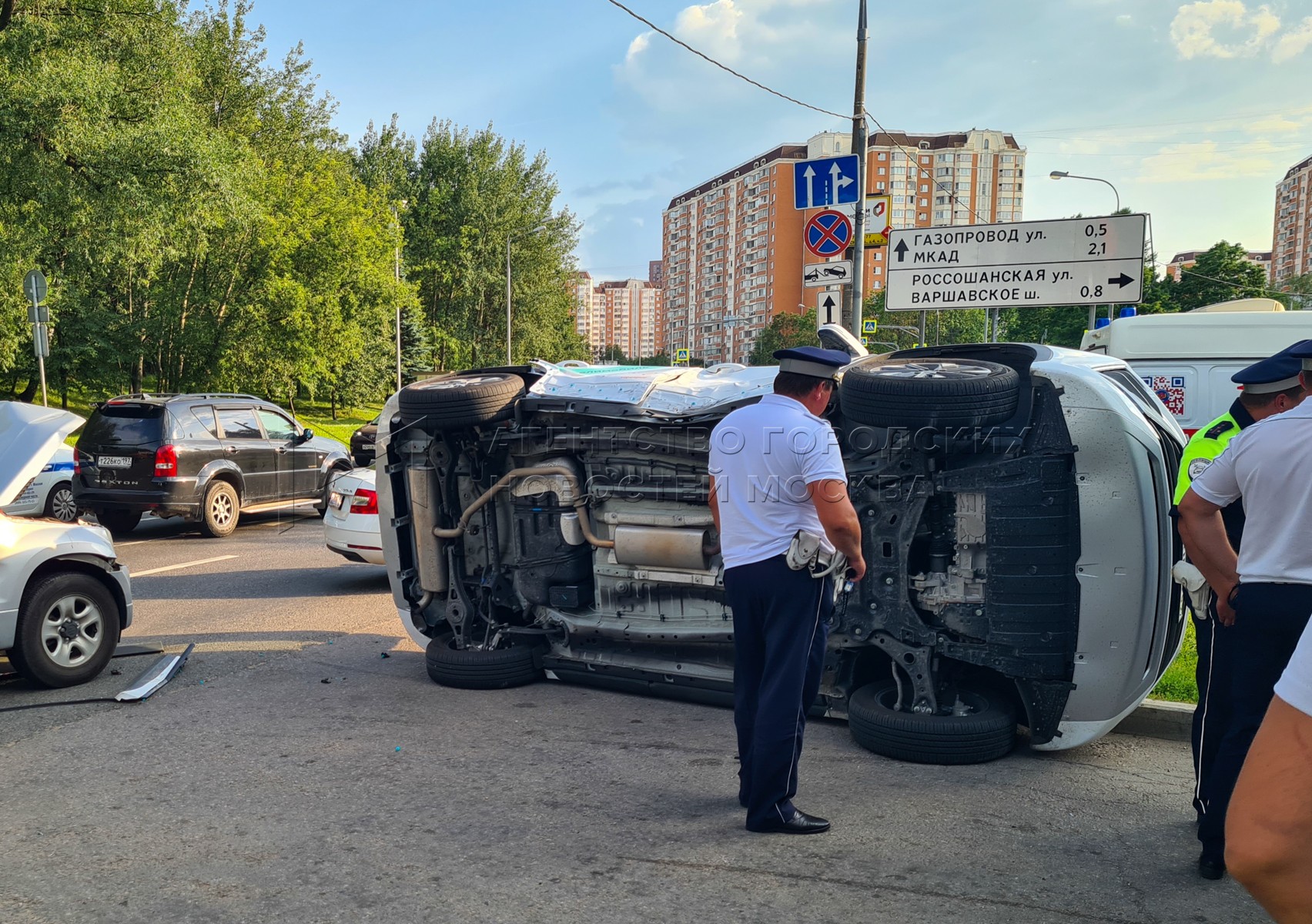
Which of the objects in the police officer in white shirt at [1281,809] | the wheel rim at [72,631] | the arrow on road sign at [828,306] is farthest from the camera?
the arrow on road sign at [828,306]

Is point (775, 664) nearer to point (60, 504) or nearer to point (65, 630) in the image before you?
point (65, 630)

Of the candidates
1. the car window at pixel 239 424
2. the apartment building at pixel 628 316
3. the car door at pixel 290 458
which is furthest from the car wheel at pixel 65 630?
the apartment building at pixel 628 316

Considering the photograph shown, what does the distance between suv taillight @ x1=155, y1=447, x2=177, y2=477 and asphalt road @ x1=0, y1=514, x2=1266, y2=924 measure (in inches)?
261

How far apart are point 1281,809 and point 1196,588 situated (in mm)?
2692

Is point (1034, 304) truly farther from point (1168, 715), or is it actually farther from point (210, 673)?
point (210, 673)

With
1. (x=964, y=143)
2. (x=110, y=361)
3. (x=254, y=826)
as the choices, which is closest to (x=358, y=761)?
(x=254, y=826)

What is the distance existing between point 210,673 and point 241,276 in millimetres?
25497

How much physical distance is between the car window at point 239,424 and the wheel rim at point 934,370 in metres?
10.8

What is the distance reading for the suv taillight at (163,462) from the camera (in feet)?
39.6

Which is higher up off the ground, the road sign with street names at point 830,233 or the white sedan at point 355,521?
the road sign with street names at point 830,233

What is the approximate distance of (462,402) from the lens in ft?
18.2

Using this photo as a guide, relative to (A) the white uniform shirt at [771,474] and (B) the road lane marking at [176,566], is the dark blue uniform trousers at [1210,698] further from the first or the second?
(B) the road lane marking at [176,566]

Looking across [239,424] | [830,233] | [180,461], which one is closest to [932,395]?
[830,233]

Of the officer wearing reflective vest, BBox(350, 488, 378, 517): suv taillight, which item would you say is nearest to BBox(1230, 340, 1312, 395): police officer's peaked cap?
the officer wearing reflective vest
